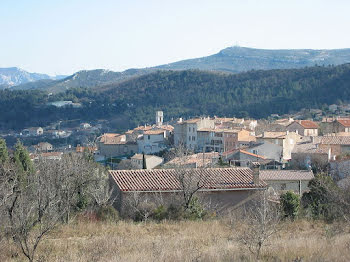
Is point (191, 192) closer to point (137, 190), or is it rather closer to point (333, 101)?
point (137, 190)

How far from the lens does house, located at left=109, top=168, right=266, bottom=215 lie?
51.2 ft

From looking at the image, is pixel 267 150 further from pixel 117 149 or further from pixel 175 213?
pixel 175 213

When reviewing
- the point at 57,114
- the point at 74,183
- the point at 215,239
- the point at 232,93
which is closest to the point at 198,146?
the point at 74,183

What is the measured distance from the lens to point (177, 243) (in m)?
9.15

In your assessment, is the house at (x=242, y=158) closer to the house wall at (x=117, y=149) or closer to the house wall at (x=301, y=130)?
the house wall at (x=301, y=130)

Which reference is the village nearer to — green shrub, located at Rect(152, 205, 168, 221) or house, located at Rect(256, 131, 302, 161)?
house, located at Rect(256, 131, 302, 161)

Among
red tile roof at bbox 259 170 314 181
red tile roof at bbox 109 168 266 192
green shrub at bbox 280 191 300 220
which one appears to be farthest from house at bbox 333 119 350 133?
green shrub at bbox 280 191 300 220

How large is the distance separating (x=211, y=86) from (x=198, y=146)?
251 feet

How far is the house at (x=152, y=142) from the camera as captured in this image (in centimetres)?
5903

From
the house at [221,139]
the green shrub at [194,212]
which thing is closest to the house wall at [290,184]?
the green shrub at [194,212]

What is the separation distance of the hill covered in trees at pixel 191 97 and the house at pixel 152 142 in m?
34.1

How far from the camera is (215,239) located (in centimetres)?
979

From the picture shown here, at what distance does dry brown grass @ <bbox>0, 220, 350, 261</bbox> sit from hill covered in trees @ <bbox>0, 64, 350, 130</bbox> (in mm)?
81286

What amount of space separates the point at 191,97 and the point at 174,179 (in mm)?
109014
